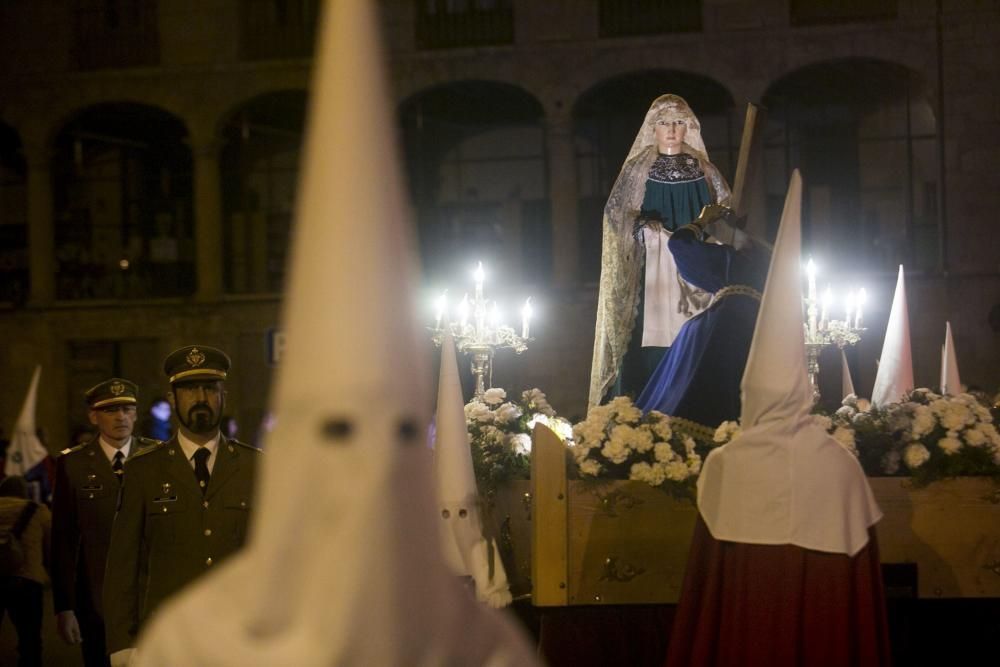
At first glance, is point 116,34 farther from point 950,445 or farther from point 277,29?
point 950,445

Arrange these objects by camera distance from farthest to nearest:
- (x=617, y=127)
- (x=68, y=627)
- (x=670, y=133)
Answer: (x=617, y=127)
(x=670, y=133)
(x=68, y=627)

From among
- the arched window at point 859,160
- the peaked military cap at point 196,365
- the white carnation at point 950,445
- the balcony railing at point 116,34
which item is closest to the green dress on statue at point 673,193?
the white carnation at point 950,445

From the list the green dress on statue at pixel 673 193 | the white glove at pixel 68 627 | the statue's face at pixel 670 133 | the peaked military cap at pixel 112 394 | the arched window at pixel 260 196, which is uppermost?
the arched window at pixel 260 196

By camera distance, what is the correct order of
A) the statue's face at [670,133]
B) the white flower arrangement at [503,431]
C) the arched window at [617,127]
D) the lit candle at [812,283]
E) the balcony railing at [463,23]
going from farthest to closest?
the balcony railing at [463,23] < the arched window at [617,127] < the lit candle at [812,283] < the statue's face at [670,133] < the white flower arrangement at [503,431]

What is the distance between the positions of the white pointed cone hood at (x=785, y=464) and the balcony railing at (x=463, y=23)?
824 inches

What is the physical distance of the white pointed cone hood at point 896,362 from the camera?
330 inches

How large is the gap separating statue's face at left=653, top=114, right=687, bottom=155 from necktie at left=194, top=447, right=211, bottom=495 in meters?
4.04

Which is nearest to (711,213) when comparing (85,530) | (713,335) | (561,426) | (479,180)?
(713,335)

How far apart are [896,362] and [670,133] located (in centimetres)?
211

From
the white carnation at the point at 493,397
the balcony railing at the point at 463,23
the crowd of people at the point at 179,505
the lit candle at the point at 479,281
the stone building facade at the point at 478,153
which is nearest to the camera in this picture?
the crowd of people at the point at 179,505

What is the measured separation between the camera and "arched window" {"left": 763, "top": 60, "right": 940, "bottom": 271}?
965 inches

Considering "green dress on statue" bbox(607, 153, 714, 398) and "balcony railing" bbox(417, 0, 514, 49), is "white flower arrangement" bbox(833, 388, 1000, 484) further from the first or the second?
"balcony railing" bbox(417, 0, 514, 49)

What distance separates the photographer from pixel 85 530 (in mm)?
6863

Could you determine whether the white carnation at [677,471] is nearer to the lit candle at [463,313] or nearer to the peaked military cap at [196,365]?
the peaked military cap at [196,365]
